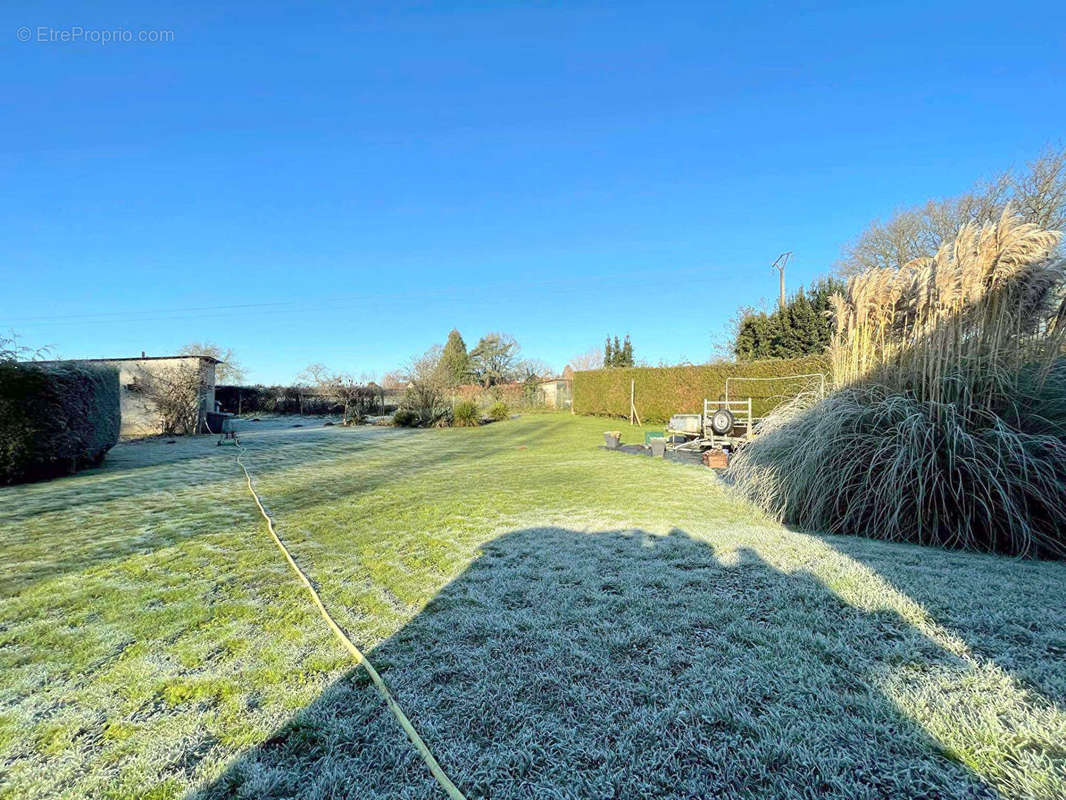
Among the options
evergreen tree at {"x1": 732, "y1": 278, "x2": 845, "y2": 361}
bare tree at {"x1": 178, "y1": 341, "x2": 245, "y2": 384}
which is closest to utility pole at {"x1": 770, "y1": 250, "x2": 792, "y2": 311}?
evergreen tree at {"x1": 732, "y1": 278, "x2": 845, "y2": 361}

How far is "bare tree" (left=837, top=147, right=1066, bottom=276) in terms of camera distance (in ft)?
45.5

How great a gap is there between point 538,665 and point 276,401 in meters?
25.8

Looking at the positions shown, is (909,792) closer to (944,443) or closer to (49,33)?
(944,443)

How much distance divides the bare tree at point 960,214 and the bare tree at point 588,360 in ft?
75.1

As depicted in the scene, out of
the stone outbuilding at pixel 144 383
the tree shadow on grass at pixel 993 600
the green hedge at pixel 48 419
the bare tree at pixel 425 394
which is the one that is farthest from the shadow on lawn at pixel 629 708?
the stone outbuilding at pixel 144 383

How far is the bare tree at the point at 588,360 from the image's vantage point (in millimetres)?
40562

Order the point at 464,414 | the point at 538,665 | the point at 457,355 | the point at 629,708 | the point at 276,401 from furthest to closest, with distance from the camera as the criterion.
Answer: the point at 457,355
the point at 276,401
the point at 464,414
the point at 538,665
the point at 629,708

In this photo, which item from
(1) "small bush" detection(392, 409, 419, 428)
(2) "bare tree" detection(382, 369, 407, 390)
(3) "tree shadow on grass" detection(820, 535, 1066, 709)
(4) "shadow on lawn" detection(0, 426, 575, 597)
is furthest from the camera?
(2) "bare tree" detection(382, 369, 407, 390)

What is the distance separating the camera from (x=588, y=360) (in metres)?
41.5

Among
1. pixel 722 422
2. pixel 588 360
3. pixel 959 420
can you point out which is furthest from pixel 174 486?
pixel 588 360

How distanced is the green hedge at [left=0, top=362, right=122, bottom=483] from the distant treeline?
1528cm

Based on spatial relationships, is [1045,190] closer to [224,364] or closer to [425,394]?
[425,394]

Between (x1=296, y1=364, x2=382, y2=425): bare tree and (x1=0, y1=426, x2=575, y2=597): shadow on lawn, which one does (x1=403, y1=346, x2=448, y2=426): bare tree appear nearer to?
(x1=296, y1=364, x2=382, y2=425): bare tree

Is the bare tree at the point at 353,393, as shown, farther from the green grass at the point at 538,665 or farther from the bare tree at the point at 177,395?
the green grass at the point at 538,665
